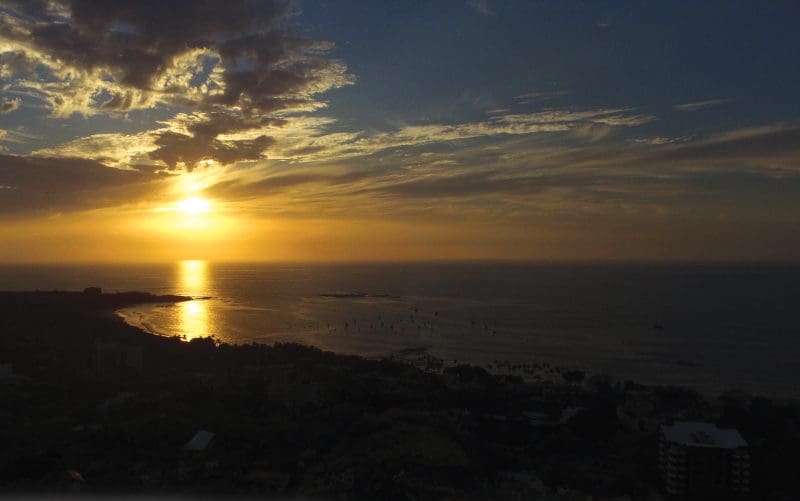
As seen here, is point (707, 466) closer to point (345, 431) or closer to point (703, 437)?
point (703, 437)

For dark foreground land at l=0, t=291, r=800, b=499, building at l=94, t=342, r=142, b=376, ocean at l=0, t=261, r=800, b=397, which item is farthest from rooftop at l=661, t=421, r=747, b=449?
building at l=94, t=342, r=142, b=376

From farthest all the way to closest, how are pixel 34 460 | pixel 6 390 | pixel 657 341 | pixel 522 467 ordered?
pixel 657 341, pixel 6 390, pixel 522 467, pixel 34 460

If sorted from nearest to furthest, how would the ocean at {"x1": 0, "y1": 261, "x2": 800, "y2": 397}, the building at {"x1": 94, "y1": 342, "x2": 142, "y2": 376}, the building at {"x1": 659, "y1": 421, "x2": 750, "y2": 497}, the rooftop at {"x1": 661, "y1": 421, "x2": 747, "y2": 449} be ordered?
the building at {"x1": 659, "y1": 421, "x2": 750, "y2": 497}, the rooftop at {"x1": 661, "y1": 421, "x2": 747, "y2": 449}, the building at {"x1": 94, "y1": 342, "x2": 142, "y2": 376}, the ocean at {"x1": 0, "y1": 261, "x2": 800, "y2": 397}

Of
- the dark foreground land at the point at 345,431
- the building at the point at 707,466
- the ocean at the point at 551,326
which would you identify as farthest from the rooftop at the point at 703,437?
the ocean at the point at 551,326

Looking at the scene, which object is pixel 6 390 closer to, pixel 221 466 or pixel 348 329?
pixel 221 466

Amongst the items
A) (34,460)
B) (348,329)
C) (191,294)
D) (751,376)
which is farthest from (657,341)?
(191,294)

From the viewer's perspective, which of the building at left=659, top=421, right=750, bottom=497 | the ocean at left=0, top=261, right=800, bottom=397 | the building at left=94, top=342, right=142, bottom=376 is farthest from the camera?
the ocean at left=0, top=261, right=800, bottom=397

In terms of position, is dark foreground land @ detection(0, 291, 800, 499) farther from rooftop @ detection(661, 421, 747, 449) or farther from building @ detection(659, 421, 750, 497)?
rooftop @ detection(661, 421, 747, 449)
